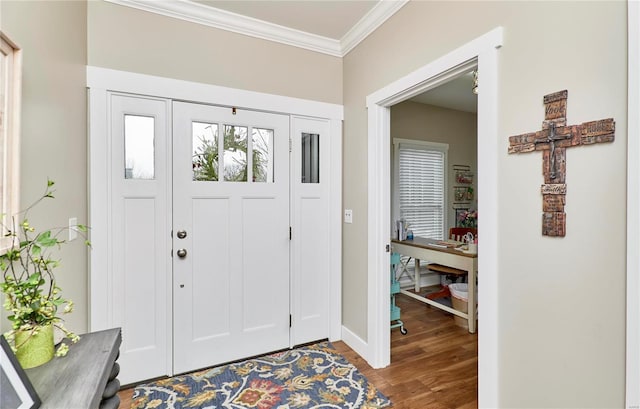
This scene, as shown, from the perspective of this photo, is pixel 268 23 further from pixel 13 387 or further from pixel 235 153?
pixel 13 387

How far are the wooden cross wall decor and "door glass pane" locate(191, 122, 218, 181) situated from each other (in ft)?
6.72

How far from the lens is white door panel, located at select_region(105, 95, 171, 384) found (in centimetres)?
204

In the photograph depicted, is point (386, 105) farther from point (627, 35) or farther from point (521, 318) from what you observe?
point (521, 318)

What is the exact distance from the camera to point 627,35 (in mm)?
995

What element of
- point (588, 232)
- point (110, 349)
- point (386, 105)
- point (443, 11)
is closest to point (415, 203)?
point (386, 105)

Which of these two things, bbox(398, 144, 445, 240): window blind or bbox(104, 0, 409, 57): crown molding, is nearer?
bbox(104, 0, 409, 57): crown molding

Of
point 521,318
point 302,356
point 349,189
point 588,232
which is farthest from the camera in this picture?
point 349,189

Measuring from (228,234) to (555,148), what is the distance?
2116 millimetres

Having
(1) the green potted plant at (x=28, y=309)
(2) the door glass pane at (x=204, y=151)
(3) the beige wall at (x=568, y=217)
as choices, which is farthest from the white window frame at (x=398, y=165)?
(1) the green potted plant at (x=28, y=309)

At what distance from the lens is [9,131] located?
1.03 metres

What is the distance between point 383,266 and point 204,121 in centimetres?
181

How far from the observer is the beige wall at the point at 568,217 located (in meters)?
1.04

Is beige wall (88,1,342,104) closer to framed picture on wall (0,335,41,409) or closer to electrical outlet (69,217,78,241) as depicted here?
electrical outlet (69,217,78,241)

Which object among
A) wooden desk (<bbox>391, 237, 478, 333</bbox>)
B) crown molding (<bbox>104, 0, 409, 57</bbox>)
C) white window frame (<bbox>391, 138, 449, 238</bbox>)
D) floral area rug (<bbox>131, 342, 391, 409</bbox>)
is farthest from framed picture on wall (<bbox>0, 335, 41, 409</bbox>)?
white window frame (<bbox>391, 138, 449, 238</bbox>)
